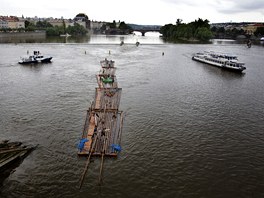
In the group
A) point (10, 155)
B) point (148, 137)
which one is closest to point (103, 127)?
point (148, 137)

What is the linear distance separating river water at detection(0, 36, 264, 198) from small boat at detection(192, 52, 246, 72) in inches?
698

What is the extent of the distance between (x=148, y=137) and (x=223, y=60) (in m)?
63.8

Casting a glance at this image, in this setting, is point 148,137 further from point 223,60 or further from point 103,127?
point 223,60

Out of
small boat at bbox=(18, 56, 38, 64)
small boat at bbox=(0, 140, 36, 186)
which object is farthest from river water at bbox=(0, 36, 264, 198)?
small boat at bbox=(18, 56, 38, 64)

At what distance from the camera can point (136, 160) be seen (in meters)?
30.0

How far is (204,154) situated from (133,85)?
32.8m

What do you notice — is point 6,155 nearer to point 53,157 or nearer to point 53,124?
point 53,157

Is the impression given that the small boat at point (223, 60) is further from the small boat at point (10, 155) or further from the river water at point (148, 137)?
the small boat at point (10, 155)

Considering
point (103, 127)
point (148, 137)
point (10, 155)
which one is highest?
point (103, 127)

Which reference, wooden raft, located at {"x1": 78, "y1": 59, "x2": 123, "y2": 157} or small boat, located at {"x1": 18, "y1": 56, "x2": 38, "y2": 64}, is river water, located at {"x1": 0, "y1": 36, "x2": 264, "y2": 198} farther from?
small boat, located at {"x1": 18, "y1": 56, "x2": 38, "y2": 64}

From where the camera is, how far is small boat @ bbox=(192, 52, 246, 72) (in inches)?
3251

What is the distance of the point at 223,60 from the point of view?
89.6 m

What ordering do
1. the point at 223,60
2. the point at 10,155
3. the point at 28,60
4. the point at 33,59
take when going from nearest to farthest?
the point at 10,155
the point at 28,60
the point at 33,59
the point at 223,60

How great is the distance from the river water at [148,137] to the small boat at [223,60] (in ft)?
58.2
